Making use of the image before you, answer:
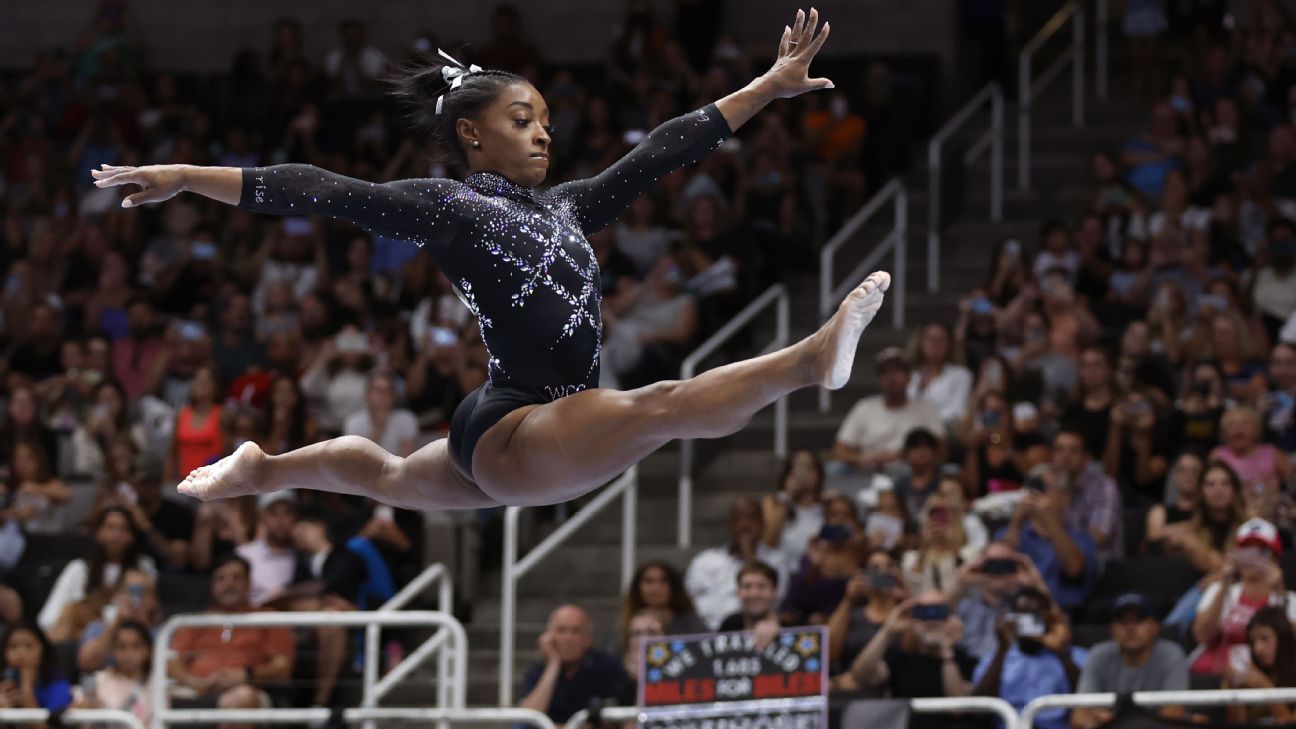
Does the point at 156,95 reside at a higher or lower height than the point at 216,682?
higher

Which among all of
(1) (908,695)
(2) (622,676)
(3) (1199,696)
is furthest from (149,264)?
(3) (1199,696)

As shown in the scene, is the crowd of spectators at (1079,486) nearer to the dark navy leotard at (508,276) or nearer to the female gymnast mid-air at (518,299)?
the female gymnast mid-air at (518,299)

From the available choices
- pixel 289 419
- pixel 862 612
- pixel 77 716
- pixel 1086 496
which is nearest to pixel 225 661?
pixel 77 716

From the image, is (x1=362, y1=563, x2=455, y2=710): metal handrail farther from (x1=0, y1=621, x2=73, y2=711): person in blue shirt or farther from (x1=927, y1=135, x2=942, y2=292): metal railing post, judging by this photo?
(x1=927, y1=135, x2=942, y2=292): metal railing post

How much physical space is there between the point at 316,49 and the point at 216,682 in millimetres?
7785

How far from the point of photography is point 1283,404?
9.36m

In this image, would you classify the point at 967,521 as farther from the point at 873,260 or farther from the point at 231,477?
the point at 231,477

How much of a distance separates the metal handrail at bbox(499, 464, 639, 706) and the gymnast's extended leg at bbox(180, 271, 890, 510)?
3586 mm

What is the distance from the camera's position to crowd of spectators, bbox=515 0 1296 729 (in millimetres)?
8188

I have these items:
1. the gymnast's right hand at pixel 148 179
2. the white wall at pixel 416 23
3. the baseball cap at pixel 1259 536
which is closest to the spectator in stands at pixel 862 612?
the baseball cap at pixel 1259 536

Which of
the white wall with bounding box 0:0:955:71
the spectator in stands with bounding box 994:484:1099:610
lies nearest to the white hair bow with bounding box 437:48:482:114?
the spectator in stands with bounding box 994:484:1099:610

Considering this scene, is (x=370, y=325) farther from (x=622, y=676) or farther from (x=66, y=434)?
(x=622, y=676)

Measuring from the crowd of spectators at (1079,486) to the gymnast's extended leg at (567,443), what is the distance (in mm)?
2855

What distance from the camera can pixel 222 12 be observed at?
626 inches
